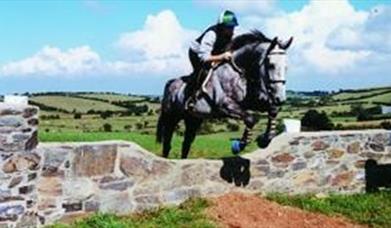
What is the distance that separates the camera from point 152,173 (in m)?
12.3

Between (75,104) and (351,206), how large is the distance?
3308 centimetres

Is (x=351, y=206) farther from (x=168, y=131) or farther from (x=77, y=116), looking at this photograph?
(x=77, y=116)

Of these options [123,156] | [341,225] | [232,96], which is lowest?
[341,225]

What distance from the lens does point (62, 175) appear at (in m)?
11.3

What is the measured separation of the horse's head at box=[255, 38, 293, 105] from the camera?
42.6 ft

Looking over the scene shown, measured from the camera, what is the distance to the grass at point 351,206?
1299 centimetres

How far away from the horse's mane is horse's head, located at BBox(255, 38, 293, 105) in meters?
0.59

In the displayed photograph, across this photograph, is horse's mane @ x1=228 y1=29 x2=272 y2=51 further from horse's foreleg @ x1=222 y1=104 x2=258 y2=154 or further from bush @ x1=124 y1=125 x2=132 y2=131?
bush @ x1=124 y1=125 x2=132 y2=131

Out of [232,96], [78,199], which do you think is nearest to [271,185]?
[232,96]

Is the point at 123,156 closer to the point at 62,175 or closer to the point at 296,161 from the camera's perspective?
the point at 62,175

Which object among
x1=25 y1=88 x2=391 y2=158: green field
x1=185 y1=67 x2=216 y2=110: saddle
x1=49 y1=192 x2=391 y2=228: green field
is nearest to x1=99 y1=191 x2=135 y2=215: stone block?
x1=49 y1=192 x2=391 y2=228: green field

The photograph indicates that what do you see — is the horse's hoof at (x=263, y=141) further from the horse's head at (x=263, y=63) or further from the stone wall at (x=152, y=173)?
the horse's head at (x=263, y=63)

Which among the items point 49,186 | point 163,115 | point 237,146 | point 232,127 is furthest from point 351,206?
point 232,127

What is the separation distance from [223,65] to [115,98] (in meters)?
35.9
